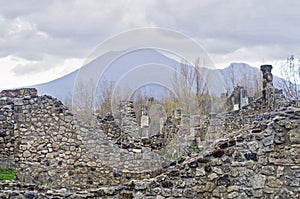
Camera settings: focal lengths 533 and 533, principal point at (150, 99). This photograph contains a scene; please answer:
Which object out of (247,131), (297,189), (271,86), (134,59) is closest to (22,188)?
(247,131)

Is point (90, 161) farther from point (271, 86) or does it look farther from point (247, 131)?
point (271, 86)

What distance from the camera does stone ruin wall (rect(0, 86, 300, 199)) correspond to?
7.16 m

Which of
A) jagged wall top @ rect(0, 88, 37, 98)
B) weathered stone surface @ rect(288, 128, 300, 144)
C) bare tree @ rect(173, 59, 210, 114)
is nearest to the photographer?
weathered stone surface @ rect(288, 128, 300, 144)

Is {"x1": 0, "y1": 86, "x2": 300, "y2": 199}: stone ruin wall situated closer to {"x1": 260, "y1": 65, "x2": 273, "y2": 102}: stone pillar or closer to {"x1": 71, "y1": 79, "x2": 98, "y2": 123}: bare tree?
{"x1": 260, "y1": 65, "x2": 273, "y2": 102}: stone pillar

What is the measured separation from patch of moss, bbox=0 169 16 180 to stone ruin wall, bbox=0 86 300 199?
1.05ft

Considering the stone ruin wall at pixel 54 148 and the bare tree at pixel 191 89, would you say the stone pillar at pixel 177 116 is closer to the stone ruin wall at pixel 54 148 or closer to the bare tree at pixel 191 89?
the bare tree at pixel 191 89

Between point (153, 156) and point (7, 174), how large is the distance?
12.5 feet

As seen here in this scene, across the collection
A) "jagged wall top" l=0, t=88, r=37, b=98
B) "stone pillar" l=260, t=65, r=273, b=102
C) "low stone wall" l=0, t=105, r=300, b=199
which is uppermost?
"stone pillar" l=260, t=65, r=273, b=102

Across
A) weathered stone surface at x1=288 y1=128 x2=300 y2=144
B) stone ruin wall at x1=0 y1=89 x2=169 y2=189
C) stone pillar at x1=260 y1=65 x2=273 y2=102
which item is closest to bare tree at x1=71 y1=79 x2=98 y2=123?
stone ruin wall at x1=0 y1=89 x2=169 y2=189

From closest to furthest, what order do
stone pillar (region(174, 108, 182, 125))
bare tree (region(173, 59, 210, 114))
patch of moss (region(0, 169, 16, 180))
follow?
patch of moss (region(0, 169, 16, 180)) < stone pillar (region(174, 108, 182, 125)) < bare tree (region(173, 59, 210, 114))

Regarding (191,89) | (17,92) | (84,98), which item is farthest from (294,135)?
(191,89)

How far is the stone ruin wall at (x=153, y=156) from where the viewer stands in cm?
716

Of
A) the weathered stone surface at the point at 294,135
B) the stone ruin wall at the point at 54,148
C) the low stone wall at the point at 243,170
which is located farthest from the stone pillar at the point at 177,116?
the weathered stone surface at the point at 294,135

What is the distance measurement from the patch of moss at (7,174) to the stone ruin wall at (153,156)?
0.32 m
